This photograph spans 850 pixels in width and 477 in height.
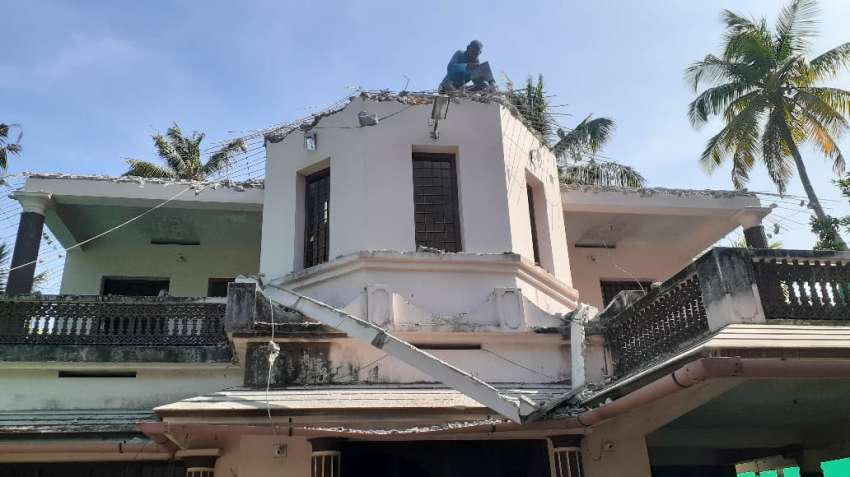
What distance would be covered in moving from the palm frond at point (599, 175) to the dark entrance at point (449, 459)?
7.32 m

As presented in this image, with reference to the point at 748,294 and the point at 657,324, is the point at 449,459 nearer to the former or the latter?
the point at 657,324

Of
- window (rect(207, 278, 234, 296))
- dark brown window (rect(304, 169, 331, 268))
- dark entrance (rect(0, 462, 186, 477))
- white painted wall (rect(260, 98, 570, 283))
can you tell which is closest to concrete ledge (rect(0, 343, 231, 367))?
dark entrance (rect(0, 462, 186, 477))

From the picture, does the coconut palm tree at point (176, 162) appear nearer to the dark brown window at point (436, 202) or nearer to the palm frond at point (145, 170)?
the palm frond at point (145, 170)

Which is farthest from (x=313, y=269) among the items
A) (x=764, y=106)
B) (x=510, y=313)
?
(x=764, y=106)

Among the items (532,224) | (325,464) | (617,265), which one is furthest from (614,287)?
(325,464)

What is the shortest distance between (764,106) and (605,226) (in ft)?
27.4

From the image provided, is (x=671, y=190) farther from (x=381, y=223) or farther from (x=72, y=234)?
(x=72, y=234)

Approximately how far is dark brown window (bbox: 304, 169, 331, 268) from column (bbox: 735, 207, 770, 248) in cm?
906

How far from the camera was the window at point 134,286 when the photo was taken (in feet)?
50.0

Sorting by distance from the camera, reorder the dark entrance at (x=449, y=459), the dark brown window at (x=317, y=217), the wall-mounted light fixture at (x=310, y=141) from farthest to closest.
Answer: the wall-mounted light fixture at (x=310, y=141)
the dark brown window at (x=317, y=217)
the dark entrance at (x=449, y=459)

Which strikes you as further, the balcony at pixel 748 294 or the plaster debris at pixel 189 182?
the plaster debris at pixel 189 182

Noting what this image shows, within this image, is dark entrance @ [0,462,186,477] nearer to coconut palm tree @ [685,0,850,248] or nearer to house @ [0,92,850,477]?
house @ [0,92,850,477]

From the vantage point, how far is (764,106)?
1991 cm

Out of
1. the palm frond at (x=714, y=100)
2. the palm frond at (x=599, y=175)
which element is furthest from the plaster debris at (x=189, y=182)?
the palm frond at (x=714, y=100)
